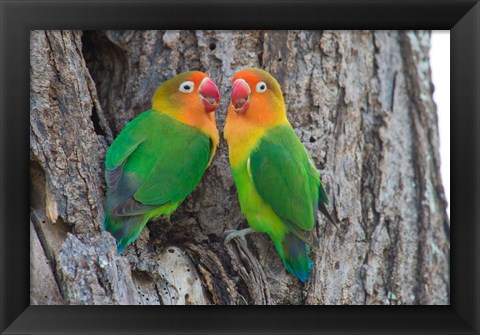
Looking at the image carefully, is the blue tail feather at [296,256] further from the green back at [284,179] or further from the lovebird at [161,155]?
the lovebird at [161,155]

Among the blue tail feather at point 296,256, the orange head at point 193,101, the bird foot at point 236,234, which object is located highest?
the orange head at point 193,101

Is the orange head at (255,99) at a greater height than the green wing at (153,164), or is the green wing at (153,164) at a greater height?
Result: the orange head at (255,99)

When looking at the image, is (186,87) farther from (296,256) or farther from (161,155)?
(296,256)

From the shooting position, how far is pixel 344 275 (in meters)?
1.82

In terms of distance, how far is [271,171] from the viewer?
5.48 feet

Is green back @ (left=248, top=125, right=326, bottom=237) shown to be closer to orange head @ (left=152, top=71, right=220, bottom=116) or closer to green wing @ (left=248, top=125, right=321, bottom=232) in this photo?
green wing @ (left=248, top=125, right=321, bottom=232)

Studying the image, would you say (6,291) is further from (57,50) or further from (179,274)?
(57,50)

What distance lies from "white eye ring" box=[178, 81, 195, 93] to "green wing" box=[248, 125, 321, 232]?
264 millimetres

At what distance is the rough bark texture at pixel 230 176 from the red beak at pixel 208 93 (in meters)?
0.06

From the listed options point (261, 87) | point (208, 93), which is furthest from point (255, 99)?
point (208, 93)

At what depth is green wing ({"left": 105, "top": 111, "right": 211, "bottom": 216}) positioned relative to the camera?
168cm

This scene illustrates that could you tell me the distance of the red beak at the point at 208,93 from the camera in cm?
173

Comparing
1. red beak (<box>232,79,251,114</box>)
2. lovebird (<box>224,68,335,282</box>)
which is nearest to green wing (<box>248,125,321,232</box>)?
lovebird (<box>224,68,335,282</box>)

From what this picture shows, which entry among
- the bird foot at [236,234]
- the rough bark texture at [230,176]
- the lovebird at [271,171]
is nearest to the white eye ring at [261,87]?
the lovebird at [271,171]
